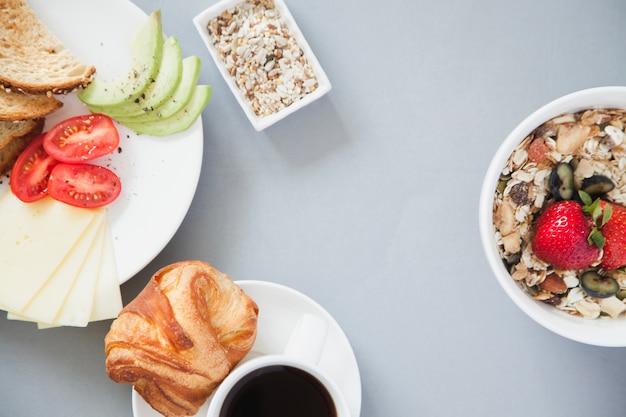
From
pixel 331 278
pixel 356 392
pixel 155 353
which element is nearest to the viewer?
pixel 155 353

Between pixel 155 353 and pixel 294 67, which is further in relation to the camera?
pixel 294 67

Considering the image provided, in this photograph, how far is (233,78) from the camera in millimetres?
1158

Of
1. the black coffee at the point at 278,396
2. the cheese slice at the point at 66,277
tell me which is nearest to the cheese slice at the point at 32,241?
the cheese slice at the point at 66,277

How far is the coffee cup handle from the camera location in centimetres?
100

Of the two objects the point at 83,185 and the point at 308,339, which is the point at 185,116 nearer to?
the point at 83,185

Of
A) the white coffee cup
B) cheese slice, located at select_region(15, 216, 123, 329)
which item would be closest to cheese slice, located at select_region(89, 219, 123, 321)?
cheese slice, located at select_region(15, 216, 123, 329)

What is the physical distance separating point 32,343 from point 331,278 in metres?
0.63

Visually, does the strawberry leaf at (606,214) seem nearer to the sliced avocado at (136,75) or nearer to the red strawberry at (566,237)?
the red strawberry at (566,237)

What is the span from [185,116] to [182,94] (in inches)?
1.6

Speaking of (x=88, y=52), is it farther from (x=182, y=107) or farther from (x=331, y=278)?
(x=331, y=278)

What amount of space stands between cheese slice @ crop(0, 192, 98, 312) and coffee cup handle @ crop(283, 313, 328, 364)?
0.46m

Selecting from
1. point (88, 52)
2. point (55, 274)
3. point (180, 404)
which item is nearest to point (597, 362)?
point (180, 404)

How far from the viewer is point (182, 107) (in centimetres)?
113

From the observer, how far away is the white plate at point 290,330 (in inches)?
42.1
